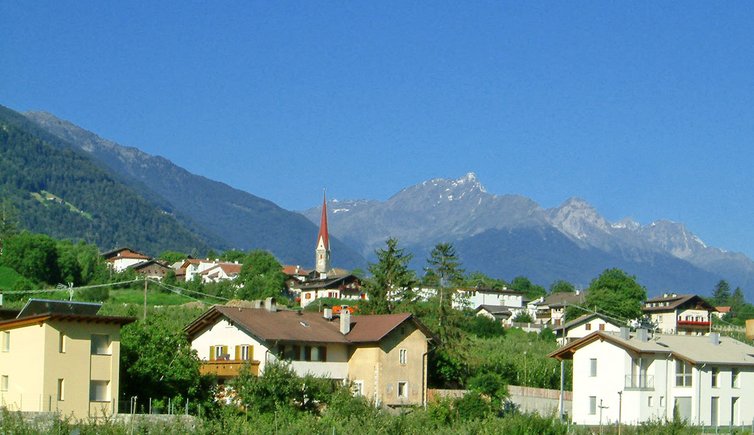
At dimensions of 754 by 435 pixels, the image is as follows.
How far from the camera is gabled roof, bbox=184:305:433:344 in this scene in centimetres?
6344

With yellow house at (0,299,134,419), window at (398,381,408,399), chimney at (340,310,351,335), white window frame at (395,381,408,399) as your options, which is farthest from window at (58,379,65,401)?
window at (398,381,408,399)

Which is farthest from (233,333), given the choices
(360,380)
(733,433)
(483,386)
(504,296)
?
(504,296)

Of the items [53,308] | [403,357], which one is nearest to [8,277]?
[403,357]

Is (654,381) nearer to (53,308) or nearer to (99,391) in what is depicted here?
(99,391)

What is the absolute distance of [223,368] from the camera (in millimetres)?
61062

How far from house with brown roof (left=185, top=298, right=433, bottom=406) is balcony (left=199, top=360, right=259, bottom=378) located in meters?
0.42

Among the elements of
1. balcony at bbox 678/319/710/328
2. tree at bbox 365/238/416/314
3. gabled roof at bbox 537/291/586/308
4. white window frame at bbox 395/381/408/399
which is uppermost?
gabled roof at bbox 537/291/586/308

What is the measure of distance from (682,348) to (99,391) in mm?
32681

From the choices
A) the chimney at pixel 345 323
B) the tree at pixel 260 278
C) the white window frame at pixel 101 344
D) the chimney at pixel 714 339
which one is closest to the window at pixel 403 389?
the chimney at pixel 345 323

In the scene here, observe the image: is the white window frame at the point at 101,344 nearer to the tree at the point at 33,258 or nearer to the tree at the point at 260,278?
the tree at the point at 260,278

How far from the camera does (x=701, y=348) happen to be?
68.4 metres

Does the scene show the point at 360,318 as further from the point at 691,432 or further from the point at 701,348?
the point at 691,432

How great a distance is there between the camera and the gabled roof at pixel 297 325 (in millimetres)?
63438

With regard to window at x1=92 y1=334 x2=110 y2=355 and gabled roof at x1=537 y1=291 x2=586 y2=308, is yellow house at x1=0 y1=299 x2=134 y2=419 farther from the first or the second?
gabled roof at x1=537 y1=291 x2=586 y2=308
